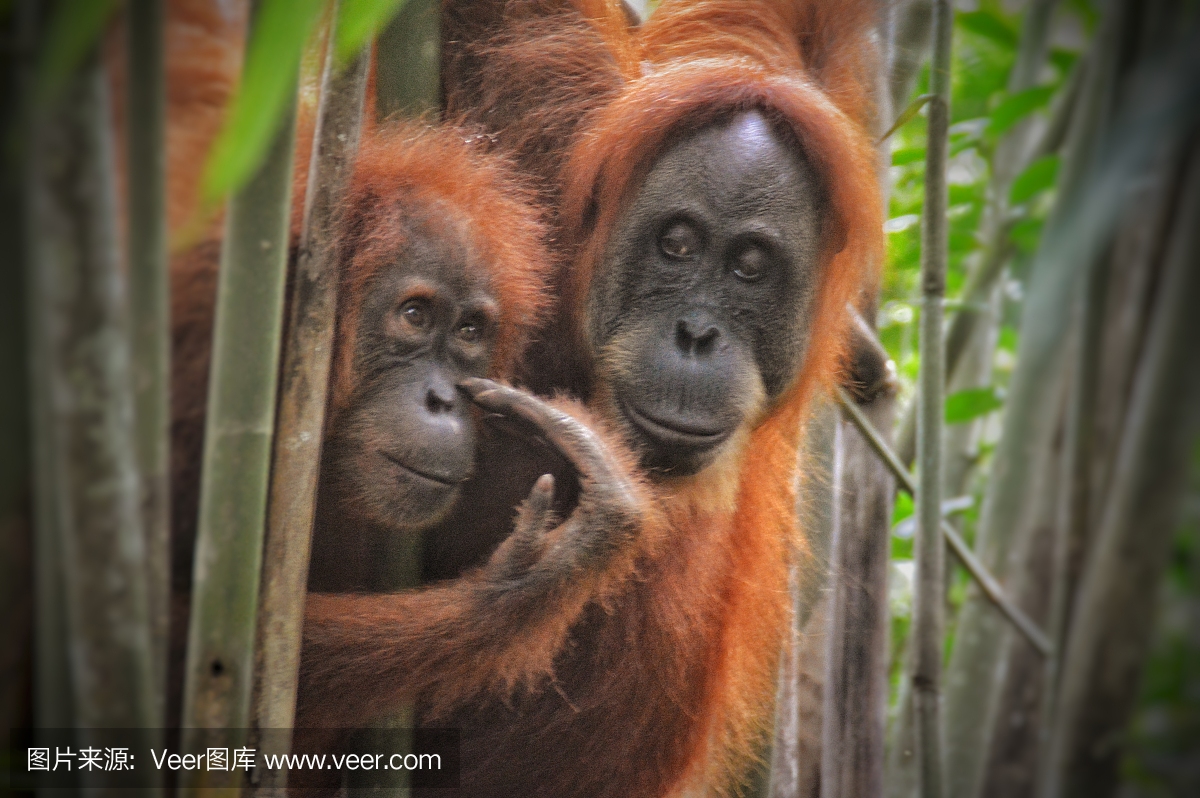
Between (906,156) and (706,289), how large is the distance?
434mm

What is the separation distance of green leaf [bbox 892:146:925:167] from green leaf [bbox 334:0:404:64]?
0.84 m

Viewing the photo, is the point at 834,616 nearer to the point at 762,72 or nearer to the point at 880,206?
the point at 880,206

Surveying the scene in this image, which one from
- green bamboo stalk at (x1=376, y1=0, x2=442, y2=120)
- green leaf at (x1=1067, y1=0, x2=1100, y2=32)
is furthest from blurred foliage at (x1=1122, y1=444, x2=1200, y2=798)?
green bamboo stalk at (x1=376, y1=0, x2=442, y2=120)

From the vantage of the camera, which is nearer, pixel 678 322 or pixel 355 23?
pixel 355 23

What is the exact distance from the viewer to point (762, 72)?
146 centimetres

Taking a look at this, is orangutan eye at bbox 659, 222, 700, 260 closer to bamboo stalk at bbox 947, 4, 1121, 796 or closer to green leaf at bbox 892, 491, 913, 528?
bamboo stalk at bbox 947, 4, 1121, 796

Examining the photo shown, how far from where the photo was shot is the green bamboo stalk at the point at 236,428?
2.85 feet

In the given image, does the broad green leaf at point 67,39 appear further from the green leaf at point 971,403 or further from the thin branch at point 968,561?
the green leaf at point 971,403

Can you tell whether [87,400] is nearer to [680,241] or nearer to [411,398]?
[411,398]

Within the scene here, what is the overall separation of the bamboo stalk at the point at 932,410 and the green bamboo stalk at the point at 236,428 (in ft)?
2.70

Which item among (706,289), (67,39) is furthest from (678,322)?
(67,39)

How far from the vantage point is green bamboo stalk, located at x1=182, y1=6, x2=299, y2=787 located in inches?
34.2

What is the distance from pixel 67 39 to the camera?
0.69 metres

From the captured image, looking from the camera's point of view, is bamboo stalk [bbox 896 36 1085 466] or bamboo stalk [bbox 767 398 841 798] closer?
bamboo stalk [bbox 767 398 841 798]
